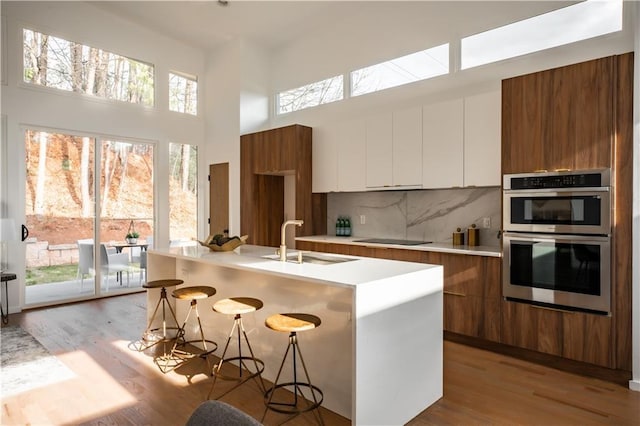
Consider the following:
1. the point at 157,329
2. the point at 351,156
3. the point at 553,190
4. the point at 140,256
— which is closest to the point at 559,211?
the point at 553,190

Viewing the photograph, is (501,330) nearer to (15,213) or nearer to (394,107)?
(394,107)

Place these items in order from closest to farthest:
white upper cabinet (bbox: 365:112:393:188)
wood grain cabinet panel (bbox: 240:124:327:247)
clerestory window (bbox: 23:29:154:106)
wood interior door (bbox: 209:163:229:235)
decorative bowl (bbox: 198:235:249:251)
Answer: decorative bowl (bbox: 198:235:249:251) < white upper cabinet (bbox: 365:112:393:188) < clerestory window (bbox: 23:29:154:106) < wood grain cabinet panel (bbox: 240:124:327:247) < wood interior door (bbox: 209:163:229:235)

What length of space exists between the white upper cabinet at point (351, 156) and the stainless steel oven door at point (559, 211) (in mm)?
1766

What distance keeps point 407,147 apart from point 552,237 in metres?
1.69

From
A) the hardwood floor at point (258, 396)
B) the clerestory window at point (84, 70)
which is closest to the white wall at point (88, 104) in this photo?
the clerestory window at point (84, 70)

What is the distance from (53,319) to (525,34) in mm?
5785

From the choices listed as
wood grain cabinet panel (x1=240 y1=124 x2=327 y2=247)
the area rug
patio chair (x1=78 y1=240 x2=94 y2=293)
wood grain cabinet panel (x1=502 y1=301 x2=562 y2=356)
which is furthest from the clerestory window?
wood grain cabinet panel (x1=502 y1=301 x2=562 y2=356)

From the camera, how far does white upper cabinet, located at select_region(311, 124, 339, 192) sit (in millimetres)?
4953

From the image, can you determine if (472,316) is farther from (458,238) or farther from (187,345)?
(187,345)

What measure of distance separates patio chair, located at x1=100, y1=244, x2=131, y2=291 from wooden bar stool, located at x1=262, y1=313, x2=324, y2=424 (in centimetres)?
391

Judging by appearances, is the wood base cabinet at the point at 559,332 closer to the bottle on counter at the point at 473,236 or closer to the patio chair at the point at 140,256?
the bottle on counter at the point at 473,236

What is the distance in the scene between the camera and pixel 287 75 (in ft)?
19.7

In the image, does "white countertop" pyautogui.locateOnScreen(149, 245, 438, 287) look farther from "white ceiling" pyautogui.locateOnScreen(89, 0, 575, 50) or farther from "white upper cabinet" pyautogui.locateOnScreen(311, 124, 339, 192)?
"white ceiling" pyautogui.locateOnScreen(89, 0, 575, 50)

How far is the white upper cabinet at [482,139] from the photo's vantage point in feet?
11.7
